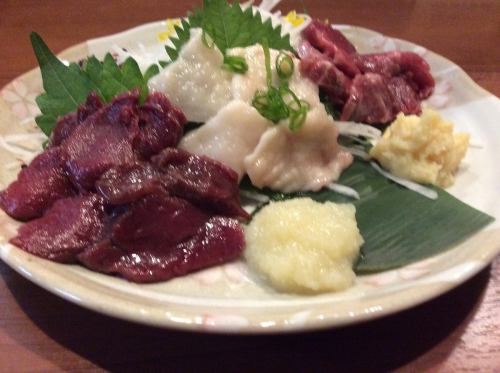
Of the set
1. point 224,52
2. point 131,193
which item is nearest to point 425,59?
point 224,52

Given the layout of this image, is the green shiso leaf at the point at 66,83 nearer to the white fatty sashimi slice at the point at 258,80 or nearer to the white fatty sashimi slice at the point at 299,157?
the white fatty sashimi slice at the point at 258,80

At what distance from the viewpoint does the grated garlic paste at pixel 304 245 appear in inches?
79.0

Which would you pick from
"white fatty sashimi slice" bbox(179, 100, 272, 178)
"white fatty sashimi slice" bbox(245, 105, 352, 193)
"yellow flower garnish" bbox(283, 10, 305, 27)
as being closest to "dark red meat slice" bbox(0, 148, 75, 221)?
"white fatty sashimi slice" bbox(179, 100, 272, 178)

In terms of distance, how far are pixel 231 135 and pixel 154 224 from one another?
57cm

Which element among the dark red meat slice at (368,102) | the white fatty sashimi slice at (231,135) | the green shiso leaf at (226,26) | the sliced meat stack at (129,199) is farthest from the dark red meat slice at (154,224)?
the dark red meat slice at (368,102)

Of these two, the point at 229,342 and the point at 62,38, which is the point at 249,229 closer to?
the point at 229,342

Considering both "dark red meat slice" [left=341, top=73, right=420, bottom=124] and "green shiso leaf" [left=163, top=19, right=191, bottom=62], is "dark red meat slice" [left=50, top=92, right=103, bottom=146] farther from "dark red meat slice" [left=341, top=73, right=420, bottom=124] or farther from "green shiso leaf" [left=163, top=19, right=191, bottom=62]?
"dark red meat slice" [left=341, top=73, right=420, bottom=124]

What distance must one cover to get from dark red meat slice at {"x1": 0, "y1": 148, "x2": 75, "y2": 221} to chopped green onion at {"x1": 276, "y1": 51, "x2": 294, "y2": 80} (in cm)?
106

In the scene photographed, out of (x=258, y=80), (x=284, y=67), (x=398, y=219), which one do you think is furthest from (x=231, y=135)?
(x=398, y=219)

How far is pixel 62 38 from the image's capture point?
15.1ft

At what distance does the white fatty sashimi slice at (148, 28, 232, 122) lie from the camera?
8.69ft

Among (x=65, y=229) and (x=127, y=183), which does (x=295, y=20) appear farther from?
(x=65, y=229)

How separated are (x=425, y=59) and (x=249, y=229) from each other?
1.90 meters

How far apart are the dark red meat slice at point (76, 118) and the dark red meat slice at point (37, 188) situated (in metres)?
0.14
